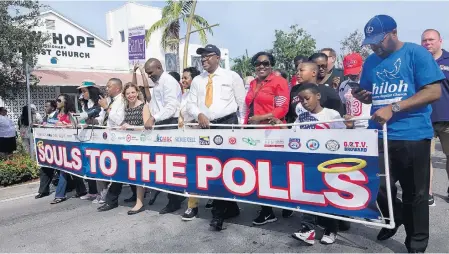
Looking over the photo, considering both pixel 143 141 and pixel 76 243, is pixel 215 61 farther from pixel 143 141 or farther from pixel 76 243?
pixel 76 243

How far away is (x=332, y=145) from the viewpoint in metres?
3.15

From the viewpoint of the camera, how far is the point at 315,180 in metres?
3.30

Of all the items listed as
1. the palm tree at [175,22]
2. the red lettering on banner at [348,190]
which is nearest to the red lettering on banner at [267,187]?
the red lettering on banner at [348,190]

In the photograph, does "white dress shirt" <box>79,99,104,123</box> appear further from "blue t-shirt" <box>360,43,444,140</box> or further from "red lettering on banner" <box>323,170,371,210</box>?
"blue t-shirt" <box>360,43,444,140</box>

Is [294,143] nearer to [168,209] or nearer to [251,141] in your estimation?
[251,141]

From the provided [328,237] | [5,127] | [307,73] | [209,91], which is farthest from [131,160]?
[5,127]

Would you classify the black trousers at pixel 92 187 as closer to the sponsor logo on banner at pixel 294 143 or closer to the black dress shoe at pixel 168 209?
the black dress shoe at pixel 168 209

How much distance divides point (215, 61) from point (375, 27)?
6.05 ft

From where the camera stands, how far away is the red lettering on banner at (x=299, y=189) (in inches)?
131

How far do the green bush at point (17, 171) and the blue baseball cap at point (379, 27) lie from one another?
7.28 metres

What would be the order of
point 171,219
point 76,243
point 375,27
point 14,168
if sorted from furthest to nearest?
point 14,168 < point 171,219 < point 76,243 < point 375,27

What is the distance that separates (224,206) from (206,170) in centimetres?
44

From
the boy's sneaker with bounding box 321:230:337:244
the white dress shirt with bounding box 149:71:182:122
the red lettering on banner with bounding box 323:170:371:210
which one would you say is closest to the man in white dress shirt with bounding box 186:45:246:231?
the white dress shirt with bounding box 149:71:182:122

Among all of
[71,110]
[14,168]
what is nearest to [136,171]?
[71,110]
